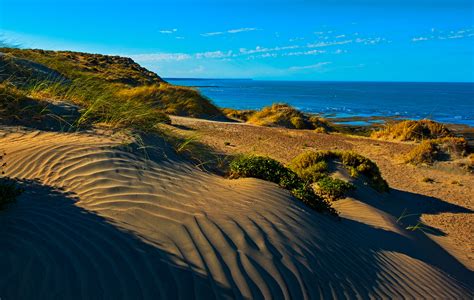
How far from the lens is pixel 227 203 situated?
17.0 feet

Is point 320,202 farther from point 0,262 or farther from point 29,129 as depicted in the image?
point 29,129

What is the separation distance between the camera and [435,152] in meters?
15.0

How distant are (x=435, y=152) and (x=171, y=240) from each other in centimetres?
1387

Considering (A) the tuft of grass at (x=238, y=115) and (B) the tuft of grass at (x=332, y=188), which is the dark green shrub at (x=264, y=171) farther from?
(A) the tuft of grass at (x=238, y=115)

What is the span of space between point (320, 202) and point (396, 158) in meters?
10.4

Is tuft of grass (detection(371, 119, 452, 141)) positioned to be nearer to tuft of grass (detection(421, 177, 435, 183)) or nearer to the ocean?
the ocean

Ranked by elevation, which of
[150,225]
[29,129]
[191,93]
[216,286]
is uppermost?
[191,93]

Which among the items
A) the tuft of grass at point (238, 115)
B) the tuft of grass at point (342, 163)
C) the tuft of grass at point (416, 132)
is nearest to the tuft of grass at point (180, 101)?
the tuft of grass at point (238, 115)

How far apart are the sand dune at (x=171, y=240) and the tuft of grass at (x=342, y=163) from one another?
11.5 feet

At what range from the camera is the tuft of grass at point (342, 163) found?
10148mm

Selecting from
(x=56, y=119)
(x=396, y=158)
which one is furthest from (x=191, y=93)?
(x=56, y=119)

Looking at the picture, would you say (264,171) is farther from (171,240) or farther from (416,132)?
(416,132)

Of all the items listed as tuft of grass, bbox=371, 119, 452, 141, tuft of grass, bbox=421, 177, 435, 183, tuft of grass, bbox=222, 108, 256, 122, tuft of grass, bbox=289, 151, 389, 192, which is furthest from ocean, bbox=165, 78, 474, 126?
tuft of grass, bbox=289, 151, 389, 192

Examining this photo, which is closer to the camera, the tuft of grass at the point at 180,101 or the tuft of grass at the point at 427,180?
the tuft of grass at the point at 427,180
